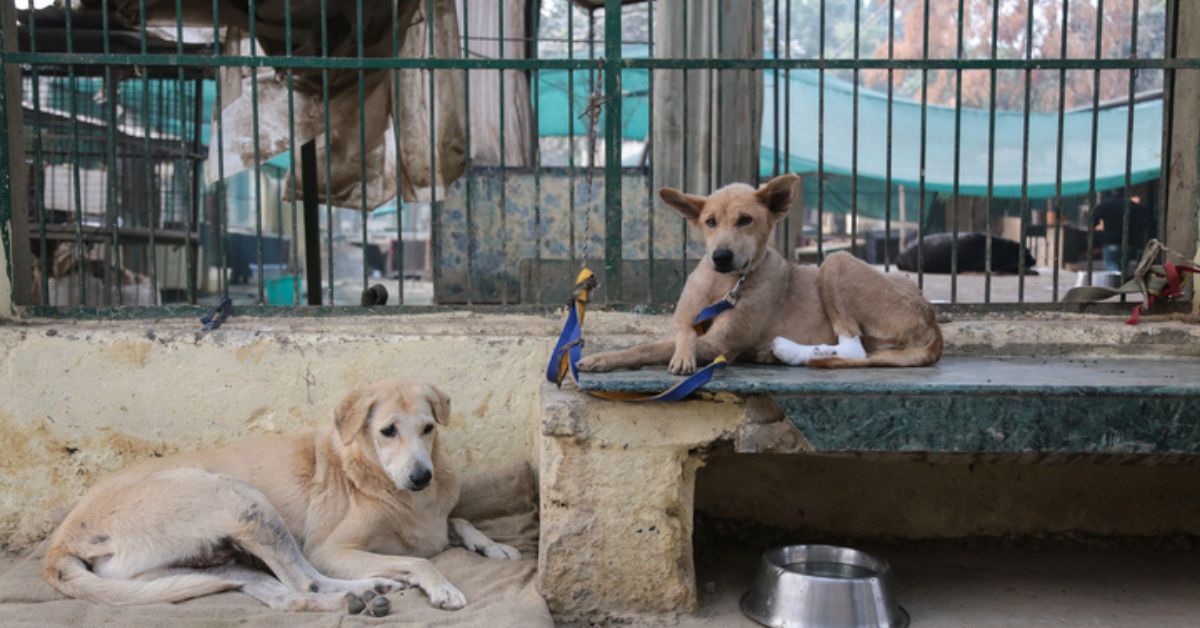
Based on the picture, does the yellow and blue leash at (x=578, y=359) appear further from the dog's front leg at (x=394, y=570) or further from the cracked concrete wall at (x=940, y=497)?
the cracked concrete wall at (x=940, y=497)

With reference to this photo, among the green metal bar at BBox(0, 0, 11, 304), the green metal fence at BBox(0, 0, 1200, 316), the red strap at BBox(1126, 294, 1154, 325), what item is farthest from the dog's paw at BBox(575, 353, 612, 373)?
the green metal bar at BBox(0, 0, 11, 304)

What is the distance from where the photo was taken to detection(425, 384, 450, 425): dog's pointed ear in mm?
4289

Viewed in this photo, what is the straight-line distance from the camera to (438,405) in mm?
4297

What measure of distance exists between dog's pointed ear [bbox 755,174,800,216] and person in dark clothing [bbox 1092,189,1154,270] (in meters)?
9.03

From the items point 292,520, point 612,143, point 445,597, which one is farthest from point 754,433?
point 292,520

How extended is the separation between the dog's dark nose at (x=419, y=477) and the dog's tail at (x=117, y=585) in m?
0.75

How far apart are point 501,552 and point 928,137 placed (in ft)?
42.4

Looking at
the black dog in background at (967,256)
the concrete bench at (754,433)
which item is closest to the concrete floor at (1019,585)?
the concrete bench at (754,433)

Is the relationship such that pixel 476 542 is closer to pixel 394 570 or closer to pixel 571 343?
pixel 394 570

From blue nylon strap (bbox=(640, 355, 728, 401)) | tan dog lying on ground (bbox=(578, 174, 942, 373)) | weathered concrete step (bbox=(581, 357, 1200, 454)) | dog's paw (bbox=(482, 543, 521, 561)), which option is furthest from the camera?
dog's paw (bbox=(482, 543, 521, 561))

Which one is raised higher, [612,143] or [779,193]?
[612,143]

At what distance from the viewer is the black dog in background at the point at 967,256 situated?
1495 cm

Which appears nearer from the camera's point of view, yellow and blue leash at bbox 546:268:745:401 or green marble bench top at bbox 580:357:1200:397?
green marble bench top at bbox 580:357:1200:397

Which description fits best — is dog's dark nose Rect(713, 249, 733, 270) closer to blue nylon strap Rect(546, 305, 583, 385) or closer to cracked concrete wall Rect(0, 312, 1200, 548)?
blue nylon strap Rect(546, 305, 583, 385)
